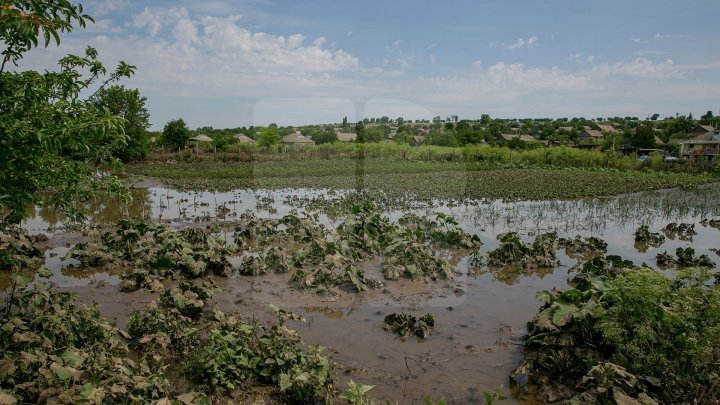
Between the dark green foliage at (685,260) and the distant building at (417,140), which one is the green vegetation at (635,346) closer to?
the dark green foliage at (685,260)

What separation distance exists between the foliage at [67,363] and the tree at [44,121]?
3.76 ft

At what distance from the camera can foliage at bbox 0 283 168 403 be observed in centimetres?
357

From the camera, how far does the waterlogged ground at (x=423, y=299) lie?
5.29m

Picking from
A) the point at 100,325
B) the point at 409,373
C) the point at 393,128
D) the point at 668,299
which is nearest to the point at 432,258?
the point at 409,373

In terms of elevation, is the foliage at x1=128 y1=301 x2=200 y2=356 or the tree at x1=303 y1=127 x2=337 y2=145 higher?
the tree at x1=303 y1=127 x2=337 y2=145

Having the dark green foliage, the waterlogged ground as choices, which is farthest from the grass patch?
the dark green foliage

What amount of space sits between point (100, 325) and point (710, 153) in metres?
61.5

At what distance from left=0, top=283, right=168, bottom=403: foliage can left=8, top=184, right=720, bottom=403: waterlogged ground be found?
52.1 inches

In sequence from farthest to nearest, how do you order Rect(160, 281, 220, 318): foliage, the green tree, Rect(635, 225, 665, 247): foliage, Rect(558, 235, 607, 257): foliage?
the green tree
Rect(635, 225, 665, 247): foliage
Rect(558, 235, 607, 257): foliage
Rect(160, 281, 220, 318): foliage

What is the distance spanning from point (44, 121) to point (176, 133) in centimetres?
4595

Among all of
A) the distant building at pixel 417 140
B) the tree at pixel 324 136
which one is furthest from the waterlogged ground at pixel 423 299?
the tree at pixel 324 136

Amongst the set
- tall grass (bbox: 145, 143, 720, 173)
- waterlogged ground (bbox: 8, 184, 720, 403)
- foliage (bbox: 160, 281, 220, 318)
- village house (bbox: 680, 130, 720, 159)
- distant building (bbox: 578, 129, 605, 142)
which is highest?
distant building (bbox: 578, 129, 605, 142)

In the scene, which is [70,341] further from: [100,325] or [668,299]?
[668,299]

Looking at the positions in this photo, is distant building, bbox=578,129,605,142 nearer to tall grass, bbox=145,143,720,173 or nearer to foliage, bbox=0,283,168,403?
tall grass, bbox=145,143,720,173
